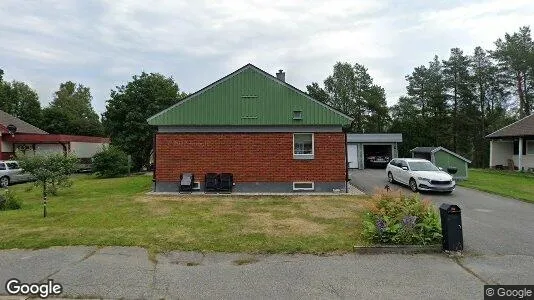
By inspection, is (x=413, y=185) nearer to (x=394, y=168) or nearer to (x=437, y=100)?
(x=394, y=168)

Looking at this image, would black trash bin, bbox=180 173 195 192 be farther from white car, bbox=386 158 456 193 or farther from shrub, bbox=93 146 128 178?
shrub, bbox=93 146 128 178

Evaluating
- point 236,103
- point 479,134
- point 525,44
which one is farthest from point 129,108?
point 525,44

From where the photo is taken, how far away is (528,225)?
1112cm

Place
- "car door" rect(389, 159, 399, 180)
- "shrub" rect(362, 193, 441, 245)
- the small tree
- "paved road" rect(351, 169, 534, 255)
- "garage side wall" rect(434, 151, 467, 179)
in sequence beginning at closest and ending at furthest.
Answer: "shrub" rect(362, 193, 441, 245), "paved road" rect(351, 169, 534, 255), the small tree, "car door" rect(389, 159, 399, 180), "garage side wall" rect(434, 151, 467, 179)

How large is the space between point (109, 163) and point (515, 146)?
34.5m

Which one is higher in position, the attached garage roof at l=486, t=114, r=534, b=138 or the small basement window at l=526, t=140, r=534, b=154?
the attached garage roof at l=486, t=114, r=534, b=138

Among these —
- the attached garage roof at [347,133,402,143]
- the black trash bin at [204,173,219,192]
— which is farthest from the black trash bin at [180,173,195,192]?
the attached garage roof at [347,133,402,143]

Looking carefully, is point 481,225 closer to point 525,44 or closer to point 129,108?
point 129,108

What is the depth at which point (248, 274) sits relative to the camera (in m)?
6.64

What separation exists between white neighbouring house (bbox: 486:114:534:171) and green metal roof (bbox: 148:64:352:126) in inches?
886

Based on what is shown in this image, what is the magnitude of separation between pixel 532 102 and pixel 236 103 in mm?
45620

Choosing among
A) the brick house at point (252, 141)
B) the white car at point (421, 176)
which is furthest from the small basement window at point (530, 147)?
the brick house at point (252, 141)

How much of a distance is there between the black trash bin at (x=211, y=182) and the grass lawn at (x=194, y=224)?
5.40 ft

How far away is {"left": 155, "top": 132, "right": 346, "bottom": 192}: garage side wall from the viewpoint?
17.1 m
